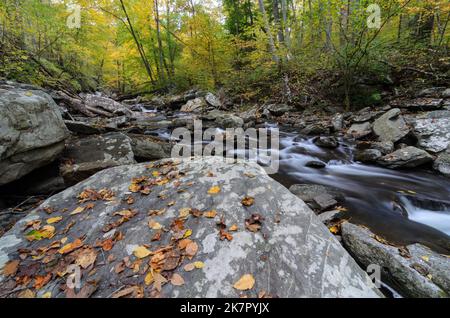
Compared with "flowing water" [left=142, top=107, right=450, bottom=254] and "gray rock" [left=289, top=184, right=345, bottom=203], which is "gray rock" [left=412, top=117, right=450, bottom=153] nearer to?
"flowing water" [left=142, top=107, right=450, bottom=254]

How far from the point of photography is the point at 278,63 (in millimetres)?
11094

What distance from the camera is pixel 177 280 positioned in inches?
61.4

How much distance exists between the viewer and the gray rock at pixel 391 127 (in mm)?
5662

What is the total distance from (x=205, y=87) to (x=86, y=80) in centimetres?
988

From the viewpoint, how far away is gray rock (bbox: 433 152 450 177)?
439 cm

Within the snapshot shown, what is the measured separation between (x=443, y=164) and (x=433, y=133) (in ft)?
3.92

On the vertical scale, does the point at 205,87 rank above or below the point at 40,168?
above

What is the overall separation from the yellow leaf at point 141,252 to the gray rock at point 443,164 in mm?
5587

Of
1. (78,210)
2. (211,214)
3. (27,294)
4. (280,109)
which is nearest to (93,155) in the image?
(78,210)

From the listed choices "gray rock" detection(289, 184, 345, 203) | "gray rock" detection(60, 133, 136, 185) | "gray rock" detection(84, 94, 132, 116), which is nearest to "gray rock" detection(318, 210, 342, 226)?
"gray rock" detection(289, 184, 345, 203)

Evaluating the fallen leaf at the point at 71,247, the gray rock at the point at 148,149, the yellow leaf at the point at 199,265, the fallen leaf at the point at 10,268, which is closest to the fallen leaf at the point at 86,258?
the fallen leaf at the point at 71,247

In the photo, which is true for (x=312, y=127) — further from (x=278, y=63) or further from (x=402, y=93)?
(x=278, y=63)

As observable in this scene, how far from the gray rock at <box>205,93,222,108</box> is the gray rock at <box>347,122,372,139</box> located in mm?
7245
